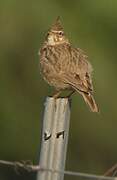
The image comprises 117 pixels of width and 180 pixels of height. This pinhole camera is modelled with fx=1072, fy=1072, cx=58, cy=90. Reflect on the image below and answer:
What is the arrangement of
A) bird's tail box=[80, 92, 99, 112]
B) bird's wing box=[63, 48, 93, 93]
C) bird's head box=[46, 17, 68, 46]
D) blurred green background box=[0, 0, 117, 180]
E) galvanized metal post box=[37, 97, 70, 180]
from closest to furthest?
galvanized metal post box=[37, 97, 70, 180]
bird's tail box=[80, 92, 99, 112]
bird's wing box=[63, 48, 93, 93]
bird's head box=[46, 17, 68, 46]
blurred green background box=[0, 0, 117, 180]

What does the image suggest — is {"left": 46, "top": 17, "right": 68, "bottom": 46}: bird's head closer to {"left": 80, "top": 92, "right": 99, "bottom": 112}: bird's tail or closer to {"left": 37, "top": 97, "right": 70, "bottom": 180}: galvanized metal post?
{"left": 80, "top": 92, "right": 99, "bottom": 112}: bird's tail

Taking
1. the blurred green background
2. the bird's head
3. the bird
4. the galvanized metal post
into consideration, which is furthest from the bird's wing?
the blurred green background

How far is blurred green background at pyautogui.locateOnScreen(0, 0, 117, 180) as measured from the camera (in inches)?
594

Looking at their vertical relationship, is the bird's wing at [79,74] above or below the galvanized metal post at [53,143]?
above

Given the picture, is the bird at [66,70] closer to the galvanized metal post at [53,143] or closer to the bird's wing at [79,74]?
the bird's wing at [79,74]

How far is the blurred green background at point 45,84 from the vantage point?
15.1 metres

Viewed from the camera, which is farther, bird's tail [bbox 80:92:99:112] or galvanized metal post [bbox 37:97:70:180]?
bird's tail [bbox 80:92:99:112]

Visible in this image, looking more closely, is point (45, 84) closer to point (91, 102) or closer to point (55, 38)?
point (55, 38)

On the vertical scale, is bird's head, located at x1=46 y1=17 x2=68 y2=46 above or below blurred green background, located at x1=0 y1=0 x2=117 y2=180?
below

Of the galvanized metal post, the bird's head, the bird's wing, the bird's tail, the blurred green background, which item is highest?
the blurred green background

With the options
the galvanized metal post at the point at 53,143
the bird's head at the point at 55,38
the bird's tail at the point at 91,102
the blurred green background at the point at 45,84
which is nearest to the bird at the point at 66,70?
the bird's tail at the point at 91,102

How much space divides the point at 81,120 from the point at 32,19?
178cm

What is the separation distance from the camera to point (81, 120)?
1608 cm

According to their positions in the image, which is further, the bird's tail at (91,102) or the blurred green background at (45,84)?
the blurred green background at (45,84)
